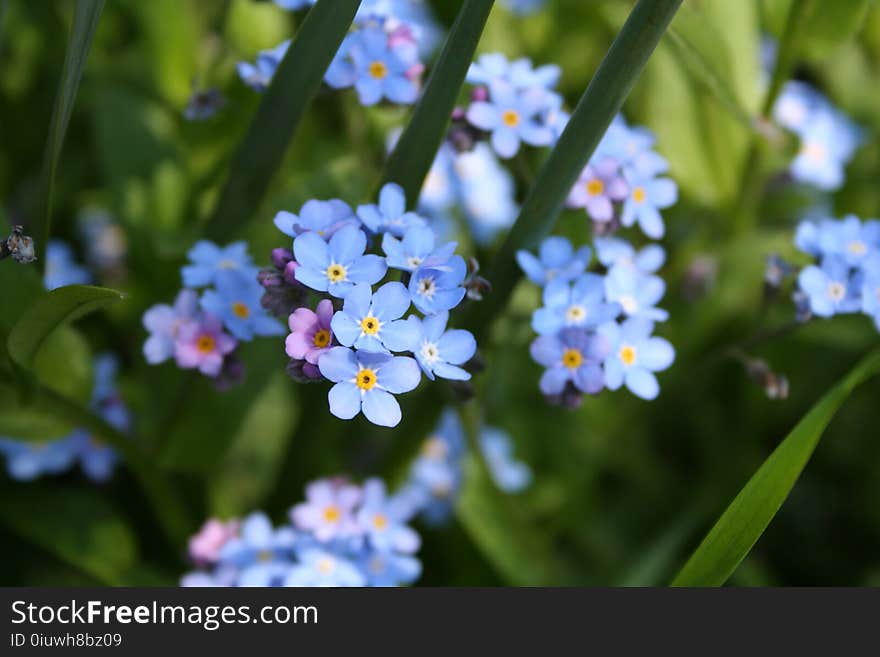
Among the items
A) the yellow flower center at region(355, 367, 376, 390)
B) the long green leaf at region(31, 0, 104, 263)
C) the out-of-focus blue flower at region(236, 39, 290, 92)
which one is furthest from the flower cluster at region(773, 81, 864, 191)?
the long green leaf at region(31, 0, 104, 263)

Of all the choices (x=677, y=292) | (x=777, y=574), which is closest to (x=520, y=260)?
(x=677, y=292)

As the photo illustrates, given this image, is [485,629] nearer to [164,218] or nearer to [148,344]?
[148,344]

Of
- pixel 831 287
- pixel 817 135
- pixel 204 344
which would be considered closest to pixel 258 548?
pixel 204 344

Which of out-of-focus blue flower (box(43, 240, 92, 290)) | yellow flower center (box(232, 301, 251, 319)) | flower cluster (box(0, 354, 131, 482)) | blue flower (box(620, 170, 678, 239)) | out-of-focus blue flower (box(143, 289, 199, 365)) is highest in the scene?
blue flower (box(620, 170, 678, 239))

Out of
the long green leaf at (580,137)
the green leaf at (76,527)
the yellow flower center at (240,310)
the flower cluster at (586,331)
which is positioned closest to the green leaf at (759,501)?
the flower cluster at (586,331)

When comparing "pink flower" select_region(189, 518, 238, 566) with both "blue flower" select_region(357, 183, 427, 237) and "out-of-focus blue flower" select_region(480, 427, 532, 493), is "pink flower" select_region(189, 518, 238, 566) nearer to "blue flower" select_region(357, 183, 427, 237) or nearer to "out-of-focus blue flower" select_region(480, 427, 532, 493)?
"blue flower" select_region(357, 183, 427, 237)

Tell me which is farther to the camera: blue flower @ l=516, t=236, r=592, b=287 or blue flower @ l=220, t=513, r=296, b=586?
blue flower @ l=220, t=513, r=296, b=586

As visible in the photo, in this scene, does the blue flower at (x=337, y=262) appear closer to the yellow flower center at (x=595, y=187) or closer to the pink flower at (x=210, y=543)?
the yellow flower center at (x=595, y=187)
